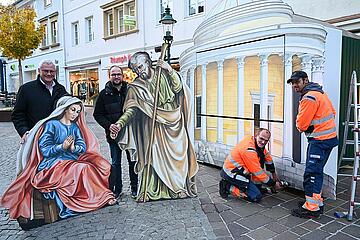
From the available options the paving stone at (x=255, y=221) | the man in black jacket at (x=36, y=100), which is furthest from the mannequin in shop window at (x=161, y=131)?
the paving stone at (x=255, y=221)

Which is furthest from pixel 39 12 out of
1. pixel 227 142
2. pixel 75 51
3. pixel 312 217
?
pixel 312 217

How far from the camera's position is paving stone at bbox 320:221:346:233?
3396 millimetres

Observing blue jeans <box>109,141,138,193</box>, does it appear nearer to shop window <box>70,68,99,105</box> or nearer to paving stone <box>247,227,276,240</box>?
paving stone <box>247,227,276,240</box>

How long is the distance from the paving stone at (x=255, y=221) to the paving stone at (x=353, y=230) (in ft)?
2.54

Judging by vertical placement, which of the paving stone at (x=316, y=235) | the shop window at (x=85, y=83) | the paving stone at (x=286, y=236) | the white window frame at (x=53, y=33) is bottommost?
the paving stone at (x=286, y=236)

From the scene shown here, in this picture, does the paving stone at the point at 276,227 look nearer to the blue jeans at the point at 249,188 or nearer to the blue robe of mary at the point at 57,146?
the blue jeans at the point at 249,188

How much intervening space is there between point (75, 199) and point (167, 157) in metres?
1.29

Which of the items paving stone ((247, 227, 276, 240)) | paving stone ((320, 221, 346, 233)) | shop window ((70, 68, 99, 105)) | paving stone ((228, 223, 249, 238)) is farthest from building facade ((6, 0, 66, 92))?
paving stone ((320, 221, 346, 233))

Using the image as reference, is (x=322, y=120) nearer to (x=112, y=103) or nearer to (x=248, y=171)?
(x=248, y=171)

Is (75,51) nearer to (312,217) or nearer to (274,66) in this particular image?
(274,66)

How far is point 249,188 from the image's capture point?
4355mm

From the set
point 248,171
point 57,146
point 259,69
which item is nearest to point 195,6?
point 259,69

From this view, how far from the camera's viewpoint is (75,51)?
2197 centimetres

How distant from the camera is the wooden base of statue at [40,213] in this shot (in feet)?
11.6
